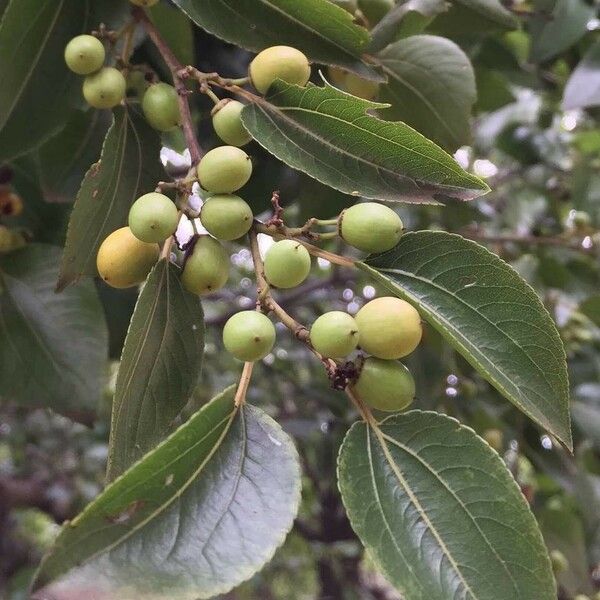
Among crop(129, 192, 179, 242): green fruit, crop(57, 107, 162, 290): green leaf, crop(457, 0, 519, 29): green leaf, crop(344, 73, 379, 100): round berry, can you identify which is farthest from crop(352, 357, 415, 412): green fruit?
crop(457, 0, 519, 29): green leaf

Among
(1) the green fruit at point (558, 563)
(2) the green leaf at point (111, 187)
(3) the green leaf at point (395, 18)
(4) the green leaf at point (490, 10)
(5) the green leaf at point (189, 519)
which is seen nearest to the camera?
(5) the green leaf at point (189, 519)

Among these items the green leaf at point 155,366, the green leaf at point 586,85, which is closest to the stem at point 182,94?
the green leaf at point 155,366

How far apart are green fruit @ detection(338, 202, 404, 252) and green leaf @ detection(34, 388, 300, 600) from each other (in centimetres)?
18

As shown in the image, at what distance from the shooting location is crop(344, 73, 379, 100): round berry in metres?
0.94

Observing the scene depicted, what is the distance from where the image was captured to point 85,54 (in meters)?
0.79

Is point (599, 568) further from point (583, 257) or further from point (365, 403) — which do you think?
point (365, 403)

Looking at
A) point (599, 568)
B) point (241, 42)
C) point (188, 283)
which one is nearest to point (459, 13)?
point (241, 42)

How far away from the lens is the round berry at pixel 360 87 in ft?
3.08

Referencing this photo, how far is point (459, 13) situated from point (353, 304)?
39.5 inches

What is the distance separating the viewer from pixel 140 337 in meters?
0.65

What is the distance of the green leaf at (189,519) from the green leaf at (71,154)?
510mm

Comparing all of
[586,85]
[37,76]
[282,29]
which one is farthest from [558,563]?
[37,76]

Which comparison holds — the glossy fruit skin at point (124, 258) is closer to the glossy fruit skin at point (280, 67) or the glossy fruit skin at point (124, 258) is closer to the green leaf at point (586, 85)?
the glossy fruit skin at point (280, 67)

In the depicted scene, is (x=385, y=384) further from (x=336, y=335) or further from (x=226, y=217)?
(x=226, y=217)
